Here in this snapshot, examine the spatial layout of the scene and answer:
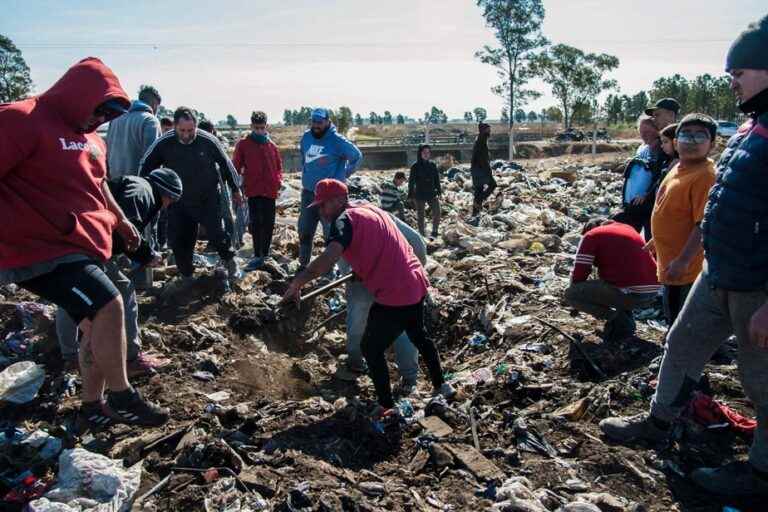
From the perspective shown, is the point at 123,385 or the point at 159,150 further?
the point at 159,150

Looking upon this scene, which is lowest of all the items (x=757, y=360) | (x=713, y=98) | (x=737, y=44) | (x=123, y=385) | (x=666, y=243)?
(x=123, y=385)

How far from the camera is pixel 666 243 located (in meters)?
3.70

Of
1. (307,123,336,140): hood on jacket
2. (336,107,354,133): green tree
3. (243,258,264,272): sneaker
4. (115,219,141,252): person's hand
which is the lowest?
(243,258,264,272): sneaker

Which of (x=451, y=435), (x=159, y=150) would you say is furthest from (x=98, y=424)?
(x=159, y=150)

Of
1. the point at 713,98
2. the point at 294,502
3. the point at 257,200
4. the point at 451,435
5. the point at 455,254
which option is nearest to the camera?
the point at 294,502

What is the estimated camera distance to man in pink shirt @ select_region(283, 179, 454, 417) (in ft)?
11.5

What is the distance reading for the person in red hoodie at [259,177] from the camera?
6484mm

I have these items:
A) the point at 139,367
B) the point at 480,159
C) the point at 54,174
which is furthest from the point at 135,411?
the point at 480,159

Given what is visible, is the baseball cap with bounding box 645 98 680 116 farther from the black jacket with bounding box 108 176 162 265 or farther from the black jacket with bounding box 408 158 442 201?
the black jacket with bounding box 408 158 442 201

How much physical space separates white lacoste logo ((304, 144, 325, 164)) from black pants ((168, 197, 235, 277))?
3.79 feet

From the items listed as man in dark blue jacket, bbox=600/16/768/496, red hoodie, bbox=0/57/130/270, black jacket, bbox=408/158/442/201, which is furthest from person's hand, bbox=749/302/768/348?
black jacket, bbox=408/158/442/201

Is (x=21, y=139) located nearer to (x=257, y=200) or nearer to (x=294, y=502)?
(x=294, y=502)

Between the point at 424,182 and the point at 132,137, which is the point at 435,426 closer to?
the point at 132,137

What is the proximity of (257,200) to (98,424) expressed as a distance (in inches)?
151
